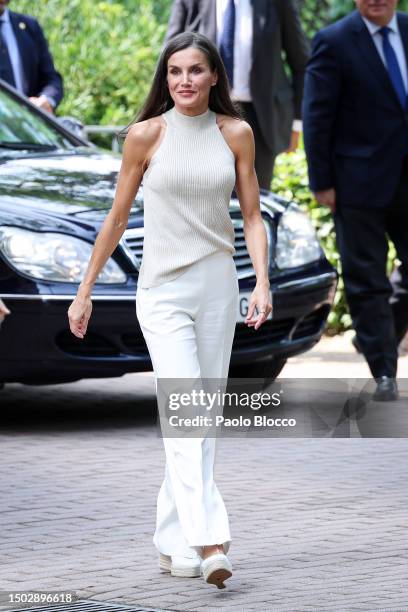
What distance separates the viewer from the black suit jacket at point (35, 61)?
10797mm

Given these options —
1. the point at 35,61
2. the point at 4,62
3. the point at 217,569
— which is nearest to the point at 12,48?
the point at 4,62

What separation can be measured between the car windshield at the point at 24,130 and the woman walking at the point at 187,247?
153 inches

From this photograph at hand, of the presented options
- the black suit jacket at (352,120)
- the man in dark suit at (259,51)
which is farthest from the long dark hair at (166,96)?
the man in dark suit at (259,51)

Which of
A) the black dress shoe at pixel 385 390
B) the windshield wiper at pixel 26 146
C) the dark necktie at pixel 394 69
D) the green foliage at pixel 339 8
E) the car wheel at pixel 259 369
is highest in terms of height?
the dark necktie at pixel 394 69

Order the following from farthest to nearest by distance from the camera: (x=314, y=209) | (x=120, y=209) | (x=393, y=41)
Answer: (x=314, y=209) < (x=393, y=41) < (x=120, y=209)

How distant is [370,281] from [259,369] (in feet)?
2.38

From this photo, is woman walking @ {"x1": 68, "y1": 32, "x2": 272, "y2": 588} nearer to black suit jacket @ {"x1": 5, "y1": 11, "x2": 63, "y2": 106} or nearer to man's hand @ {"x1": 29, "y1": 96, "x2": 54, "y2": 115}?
man's hand @ {"x1": 29, "y1": 96, "x2": 54, "y2": 115}

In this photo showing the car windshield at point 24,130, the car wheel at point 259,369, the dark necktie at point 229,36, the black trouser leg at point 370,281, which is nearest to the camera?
the black trouser leg at point 370,281

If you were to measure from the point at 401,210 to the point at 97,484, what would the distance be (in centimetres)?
275

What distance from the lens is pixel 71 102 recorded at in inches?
790

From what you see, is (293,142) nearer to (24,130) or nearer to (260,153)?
(260,153)

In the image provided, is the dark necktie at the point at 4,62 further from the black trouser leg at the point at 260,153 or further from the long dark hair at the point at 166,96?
the long dark hair at the point at 166,96

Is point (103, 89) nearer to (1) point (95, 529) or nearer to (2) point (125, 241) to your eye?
(2) point (125, 241)

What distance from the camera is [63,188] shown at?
26.8ft
